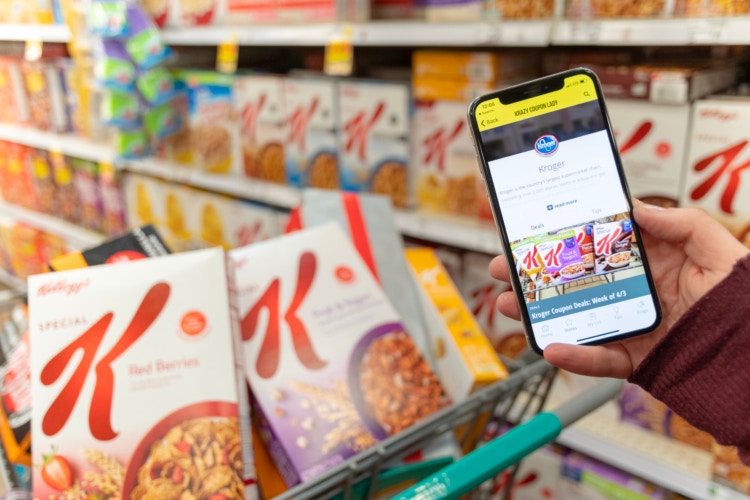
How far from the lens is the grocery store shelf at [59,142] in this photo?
220cm

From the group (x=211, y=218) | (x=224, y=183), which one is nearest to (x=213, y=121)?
(x=224, y=183)

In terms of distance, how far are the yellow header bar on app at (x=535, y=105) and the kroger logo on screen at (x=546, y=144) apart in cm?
3

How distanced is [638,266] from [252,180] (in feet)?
4.34

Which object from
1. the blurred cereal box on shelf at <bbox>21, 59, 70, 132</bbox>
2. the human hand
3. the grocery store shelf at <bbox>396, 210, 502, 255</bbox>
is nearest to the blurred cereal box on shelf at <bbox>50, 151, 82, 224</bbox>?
the blurred cereal box on shelf at <bbox>21, 59, 70, 132</bbox>

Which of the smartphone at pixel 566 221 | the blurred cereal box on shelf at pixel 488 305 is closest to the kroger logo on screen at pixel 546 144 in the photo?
the smartphone at pixel 566 221

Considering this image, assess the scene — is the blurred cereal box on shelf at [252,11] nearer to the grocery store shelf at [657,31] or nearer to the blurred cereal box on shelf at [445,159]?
the blurred cereal box on shelf at [445,159]

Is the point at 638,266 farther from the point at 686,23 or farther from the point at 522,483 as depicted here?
the point at 522,483

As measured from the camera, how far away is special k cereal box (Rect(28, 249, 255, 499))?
597 mm

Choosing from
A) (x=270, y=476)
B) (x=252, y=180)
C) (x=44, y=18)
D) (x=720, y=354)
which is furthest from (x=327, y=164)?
(x=44, y=18)

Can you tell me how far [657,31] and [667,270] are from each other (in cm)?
49

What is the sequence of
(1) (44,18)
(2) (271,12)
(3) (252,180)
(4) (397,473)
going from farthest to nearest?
1. (1) (44,18)
2. (3) (252,180)
3. (2) (271,12)
4. (4) (397,473)

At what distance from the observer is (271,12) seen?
158 cm

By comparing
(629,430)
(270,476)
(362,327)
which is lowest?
(629,430)

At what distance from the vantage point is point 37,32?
2242 mm
